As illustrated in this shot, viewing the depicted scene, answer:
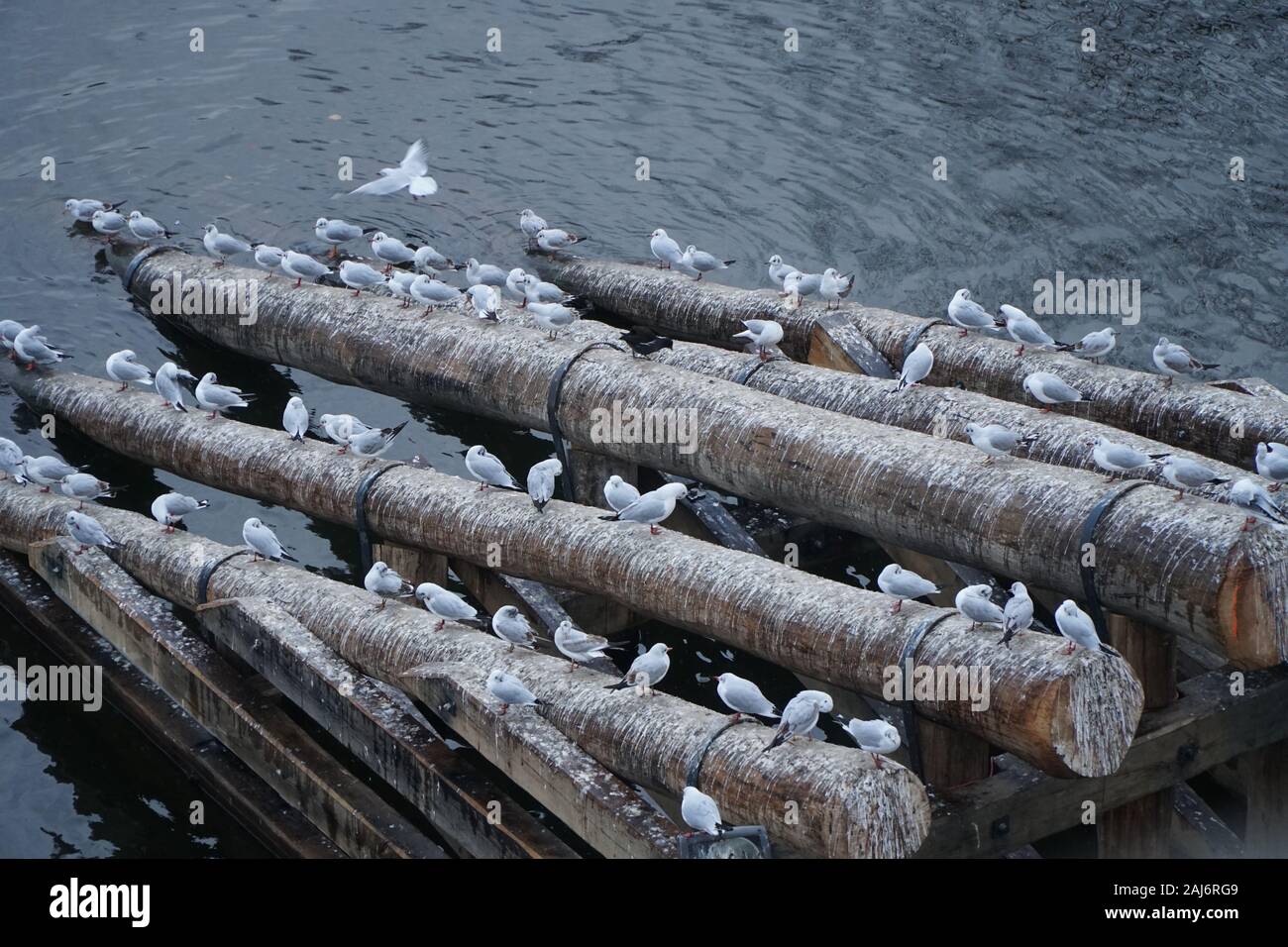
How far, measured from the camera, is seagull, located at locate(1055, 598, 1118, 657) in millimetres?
8641

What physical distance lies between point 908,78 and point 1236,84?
4.62 m

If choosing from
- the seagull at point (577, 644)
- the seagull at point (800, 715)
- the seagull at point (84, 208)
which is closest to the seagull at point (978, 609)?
the seagull at point (800, 715)

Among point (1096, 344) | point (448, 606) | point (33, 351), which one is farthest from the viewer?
point (33, 351)

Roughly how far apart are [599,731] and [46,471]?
6.79 m

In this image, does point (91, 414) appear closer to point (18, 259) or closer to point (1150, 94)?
point (18, 259)

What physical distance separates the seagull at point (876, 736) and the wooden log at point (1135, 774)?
74 cm

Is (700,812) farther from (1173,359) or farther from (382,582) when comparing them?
(1173,359)

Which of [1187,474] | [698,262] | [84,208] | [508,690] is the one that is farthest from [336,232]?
[1187,474]

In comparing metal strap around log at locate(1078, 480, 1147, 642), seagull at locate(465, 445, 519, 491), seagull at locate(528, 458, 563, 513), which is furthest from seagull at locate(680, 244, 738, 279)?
metal strap around log at locate(1078, 480, 1147, 642)

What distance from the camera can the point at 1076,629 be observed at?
8.66m

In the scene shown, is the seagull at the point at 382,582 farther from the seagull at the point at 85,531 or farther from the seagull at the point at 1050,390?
the seagull at the point at 1050,390

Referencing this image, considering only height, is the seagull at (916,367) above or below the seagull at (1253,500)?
below

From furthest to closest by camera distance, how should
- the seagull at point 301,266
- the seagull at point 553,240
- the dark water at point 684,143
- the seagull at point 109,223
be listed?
the dark water at point 684,143 → the seagull at point 109,223 → the seagull at point 553,240 → the seagull at point 301,266

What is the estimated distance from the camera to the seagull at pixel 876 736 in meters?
8.46
